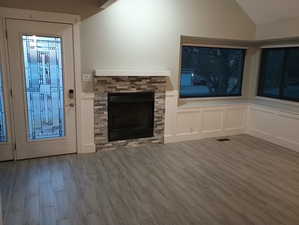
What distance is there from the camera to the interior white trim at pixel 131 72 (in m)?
4.09

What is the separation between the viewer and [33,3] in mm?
3641

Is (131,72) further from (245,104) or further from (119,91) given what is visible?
(245,104)

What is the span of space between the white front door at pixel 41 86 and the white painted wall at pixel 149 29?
384 millimetres

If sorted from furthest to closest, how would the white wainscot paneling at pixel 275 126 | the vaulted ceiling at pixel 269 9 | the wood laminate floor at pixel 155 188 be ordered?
the white wainscot paneling at pixel 275 126 → the vaulted ceiling at pixel 269 9 → the wood laminate floor at pixel 155 188

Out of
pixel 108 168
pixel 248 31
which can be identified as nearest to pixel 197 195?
pixel 108 168

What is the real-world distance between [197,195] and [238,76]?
12.9 ft

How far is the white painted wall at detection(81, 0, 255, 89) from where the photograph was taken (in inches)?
163

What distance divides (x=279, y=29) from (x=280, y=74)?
106 centimetres

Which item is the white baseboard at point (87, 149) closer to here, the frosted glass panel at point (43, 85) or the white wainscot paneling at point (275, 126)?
the frosted glass panel at point (43, 85)

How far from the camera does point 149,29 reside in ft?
14.6

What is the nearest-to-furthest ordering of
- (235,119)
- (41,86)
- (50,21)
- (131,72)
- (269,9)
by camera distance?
1. (50,21)
2. (41,86)
3. (131,72)
4. (269,9)
5. (235,119)

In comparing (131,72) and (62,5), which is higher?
(62,5)

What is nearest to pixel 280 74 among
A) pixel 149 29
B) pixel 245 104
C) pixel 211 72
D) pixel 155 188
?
pixel 245 104

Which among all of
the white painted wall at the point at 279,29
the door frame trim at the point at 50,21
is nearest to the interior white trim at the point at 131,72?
the door frame trim at the point at 50,21
